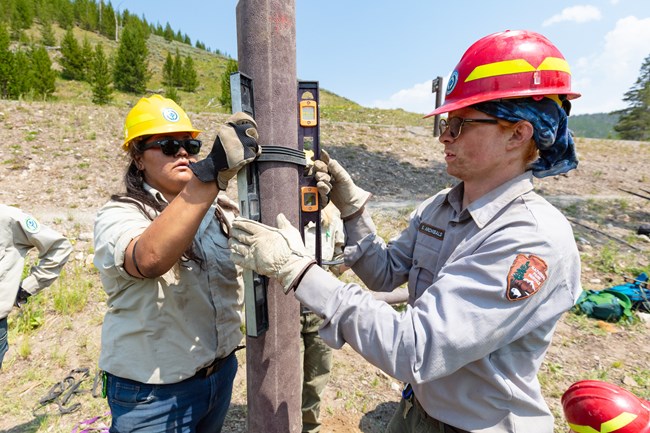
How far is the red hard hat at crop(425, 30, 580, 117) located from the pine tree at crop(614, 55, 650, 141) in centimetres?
4746

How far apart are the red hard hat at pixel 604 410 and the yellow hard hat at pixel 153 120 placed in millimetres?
2046

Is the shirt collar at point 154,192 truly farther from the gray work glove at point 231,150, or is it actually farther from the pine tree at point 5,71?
the pine tree at point 5,71

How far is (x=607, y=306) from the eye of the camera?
4504 mm

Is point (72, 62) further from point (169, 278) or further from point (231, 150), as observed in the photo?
point (231, 150)

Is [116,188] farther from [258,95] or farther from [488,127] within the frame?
[488,127]

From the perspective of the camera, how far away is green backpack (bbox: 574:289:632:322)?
4.48m

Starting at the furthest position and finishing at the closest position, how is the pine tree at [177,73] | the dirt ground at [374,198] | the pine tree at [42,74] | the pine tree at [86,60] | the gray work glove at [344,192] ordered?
the pine tree at [177,73] < the pine tree at [86,60] < the pine tree at [42,74] < the dirt ground at [374,198] < the gray work glove at [344,192]

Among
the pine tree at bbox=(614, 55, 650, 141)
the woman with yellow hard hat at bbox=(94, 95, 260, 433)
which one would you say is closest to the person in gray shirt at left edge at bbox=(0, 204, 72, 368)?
the woman with yellow hard hat at bbox=(94, 95, 260, 433)

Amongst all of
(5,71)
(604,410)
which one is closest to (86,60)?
(5,71)

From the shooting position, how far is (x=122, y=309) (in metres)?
1.54

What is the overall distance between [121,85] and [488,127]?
1476 inches

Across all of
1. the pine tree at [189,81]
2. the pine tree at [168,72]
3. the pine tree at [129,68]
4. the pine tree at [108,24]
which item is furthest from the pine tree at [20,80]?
the pine tree at [108,24]

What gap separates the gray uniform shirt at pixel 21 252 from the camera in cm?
273

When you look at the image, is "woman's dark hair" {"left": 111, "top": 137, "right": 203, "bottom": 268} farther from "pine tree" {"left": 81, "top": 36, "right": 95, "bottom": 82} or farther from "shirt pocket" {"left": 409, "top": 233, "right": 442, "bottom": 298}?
"pine tree" {"left": 81, "top": 36, "right": 95, "bottom": 82}
